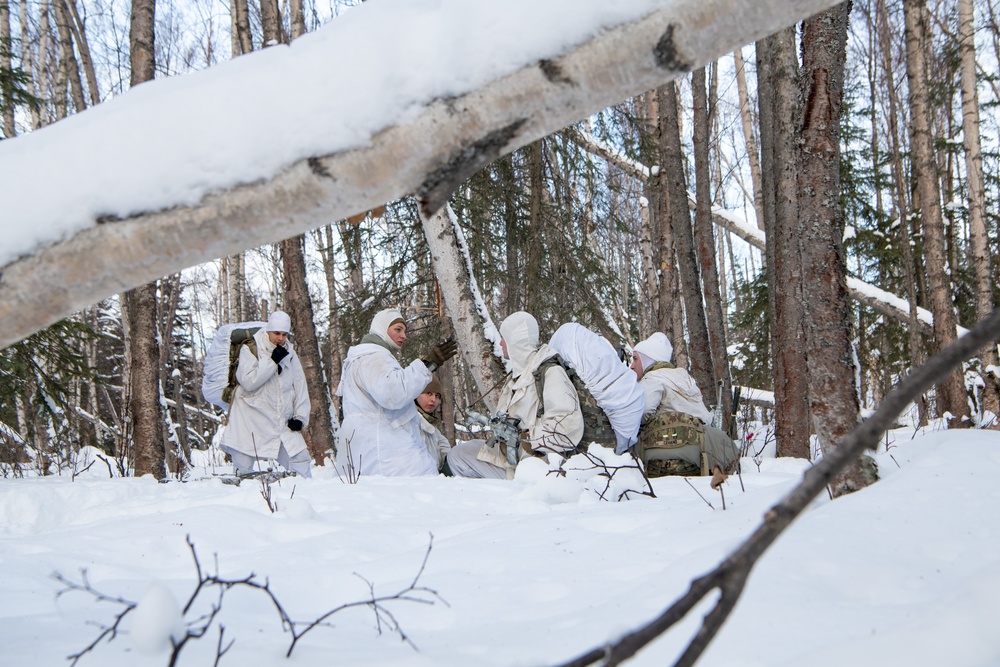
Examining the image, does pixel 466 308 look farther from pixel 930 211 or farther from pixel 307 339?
pixel 930 211

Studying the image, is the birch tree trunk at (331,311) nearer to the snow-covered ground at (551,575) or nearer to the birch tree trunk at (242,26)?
the birch tree trunk at (242,26)

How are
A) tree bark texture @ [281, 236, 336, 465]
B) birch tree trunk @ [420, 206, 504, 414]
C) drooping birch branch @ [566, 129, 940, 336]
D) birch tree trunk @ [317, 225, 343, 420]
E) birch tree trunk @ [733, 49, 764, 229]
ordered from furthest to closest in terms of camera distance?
1. birch tree trunk @ [733, 49, 764, 229]
2. birch tree trunk @ [317, 225, 343, 420]
3. drooping birch branch @ [566, 129, 940, 336]
4. tree bark texture @ [281, 236, 336, 465]
5. birch tree trunk @ [420, 206, 504, 414]

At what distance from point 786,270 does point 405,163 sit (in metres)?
4.80

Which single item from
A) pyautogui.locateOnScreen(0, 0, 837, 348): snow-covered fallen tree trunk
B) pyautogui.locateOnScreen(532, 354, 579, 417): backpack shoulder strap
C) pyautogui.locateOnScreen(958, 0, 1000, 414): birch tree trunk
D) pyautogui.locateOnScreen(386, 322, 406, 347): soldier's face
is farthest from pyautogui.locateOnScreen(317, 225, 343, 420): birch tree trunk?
pyautogui.locateOnScreen(958, 0, 1000, 414): birch tree trunk

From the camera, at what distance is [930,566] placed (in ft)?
5.80

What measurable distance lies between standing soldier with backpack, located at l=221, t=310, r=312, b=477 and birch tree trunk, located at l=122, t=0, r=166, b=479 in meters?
0.71

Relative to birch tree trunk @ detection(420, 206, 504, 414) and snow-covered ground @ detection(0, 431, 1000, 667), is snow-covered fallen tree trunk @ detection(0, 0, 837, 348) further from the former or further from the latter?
birch tree trunk @ detection(420, 206, 504, 414)

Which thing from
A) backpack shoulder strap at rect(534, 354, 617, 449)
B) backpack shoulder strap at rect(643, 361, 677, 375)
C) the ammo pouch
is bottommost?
the ammo pouch

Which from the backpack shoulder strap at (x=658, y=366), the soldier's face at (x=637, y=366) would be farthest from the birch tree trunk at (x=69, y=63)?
the backpack shoulder strap at (x=658, y=366)

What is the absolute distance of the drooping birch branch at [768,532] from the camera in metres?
0.90

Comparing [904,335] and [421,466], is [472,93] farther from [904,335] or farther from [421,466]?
[904,335]

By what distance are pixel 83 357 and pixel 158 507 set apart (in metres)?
4.06

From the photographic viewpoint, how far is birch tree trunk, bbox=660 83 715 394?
302 inches

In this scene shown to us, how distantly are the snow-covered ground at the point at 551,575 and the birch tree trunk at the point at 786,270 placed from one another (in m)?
2.31
